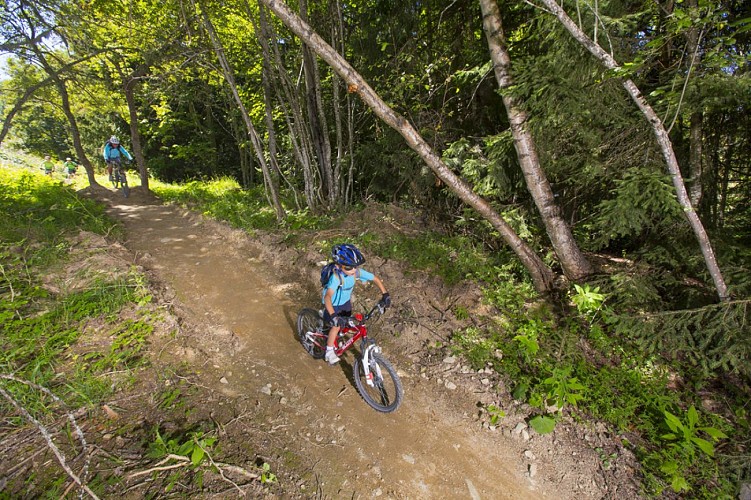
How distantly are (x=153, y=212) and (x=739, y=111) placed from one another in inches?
576

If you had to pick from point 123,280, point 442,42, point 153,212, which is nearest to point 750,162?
point 442,42

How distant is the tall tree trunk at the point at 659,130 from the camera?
358 centimetres

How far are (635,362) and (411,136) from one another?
453cm

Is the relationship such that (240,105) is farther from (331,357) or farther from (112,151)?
(112,151)

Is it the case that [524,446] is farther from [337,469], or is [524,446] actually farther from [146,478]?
[146,478]

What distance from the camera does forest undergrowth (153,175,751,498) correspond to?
348 cm

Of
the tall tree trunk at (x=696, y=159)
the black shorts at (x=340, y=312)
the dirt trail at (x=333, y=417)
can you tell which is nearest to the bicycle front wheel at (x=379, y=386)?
the dirt trail at (x=333, y=417)

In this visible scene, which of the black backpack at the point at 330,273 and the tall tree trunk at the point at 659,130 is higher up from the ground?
the tall tree trunk at the point at 659,130

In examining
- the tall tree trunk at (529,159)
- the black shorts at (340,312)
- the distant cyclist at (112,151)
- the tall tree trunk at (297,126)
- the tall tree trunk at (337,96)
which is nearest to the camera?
the black shorts at (340,312)

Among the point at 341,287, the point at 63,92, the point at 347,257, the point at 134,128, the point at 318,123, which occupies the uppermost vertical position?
the point at 63,92

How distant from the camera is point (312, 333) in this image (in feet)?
15.8

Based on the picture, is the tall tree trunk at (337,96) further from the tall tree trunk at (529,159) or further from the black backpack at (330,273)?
the black backpack at (330,273)

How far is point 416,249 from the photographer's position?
706 cm

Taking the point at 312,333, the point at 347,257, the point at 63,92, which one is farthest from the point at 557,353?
the point at 63,92
